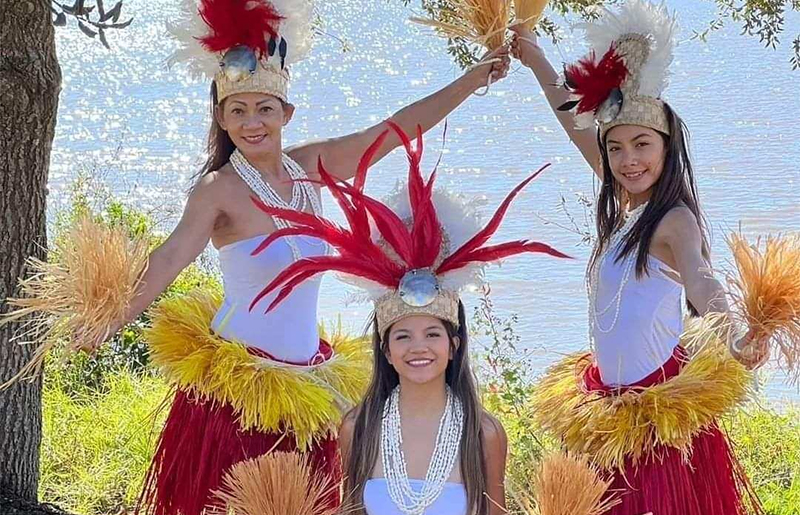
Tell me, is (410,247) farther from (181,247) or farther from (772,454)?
(772,454)

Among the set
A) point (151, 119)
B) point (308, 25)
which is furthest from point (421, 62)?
point (308, 25)

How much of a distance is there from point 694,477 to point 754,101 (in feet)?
25.0

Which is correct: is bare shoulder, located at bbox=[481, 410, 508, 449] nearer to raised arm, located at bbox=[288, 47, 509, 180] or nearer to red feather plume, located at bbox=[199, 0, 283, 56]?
raised arm, located at bbox=[288, 47, 509, 180]

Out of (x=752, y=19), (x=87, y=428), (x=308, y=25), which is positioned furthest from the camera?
(x=87, y=428)

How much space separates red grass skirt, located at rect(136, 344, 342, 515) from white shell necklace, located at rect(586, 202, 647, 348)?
2.04 feet

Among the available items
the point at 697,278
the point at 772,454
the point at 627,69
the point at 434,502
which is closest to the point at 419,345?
the point at 434,502

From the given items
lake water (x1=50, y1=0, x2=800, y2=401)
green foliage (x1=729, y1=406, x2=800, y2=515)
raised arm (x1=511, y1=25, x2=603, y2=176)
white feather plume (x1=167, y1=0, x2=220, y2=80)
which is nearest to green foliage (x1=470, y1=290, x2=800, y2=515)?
green foliage (x1=729, y1=406, x2=800, y2=515)

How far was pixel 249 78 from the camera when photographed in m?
2.45

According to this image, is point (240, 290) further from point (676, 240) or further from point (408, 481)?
point (676, 240)

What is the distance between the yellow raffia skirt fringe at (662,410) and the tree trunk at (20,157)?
1.54 meters

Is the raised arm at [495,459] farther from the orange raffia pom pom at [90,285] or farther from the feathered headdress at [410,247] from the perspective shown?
the orange raffia pom pom at [90,285]

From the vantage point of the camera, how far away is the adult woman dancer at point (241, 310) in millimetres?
2373

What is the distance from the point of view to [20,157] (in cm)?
305

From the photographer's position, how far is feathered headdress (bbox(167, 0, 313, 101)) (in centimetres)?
244
